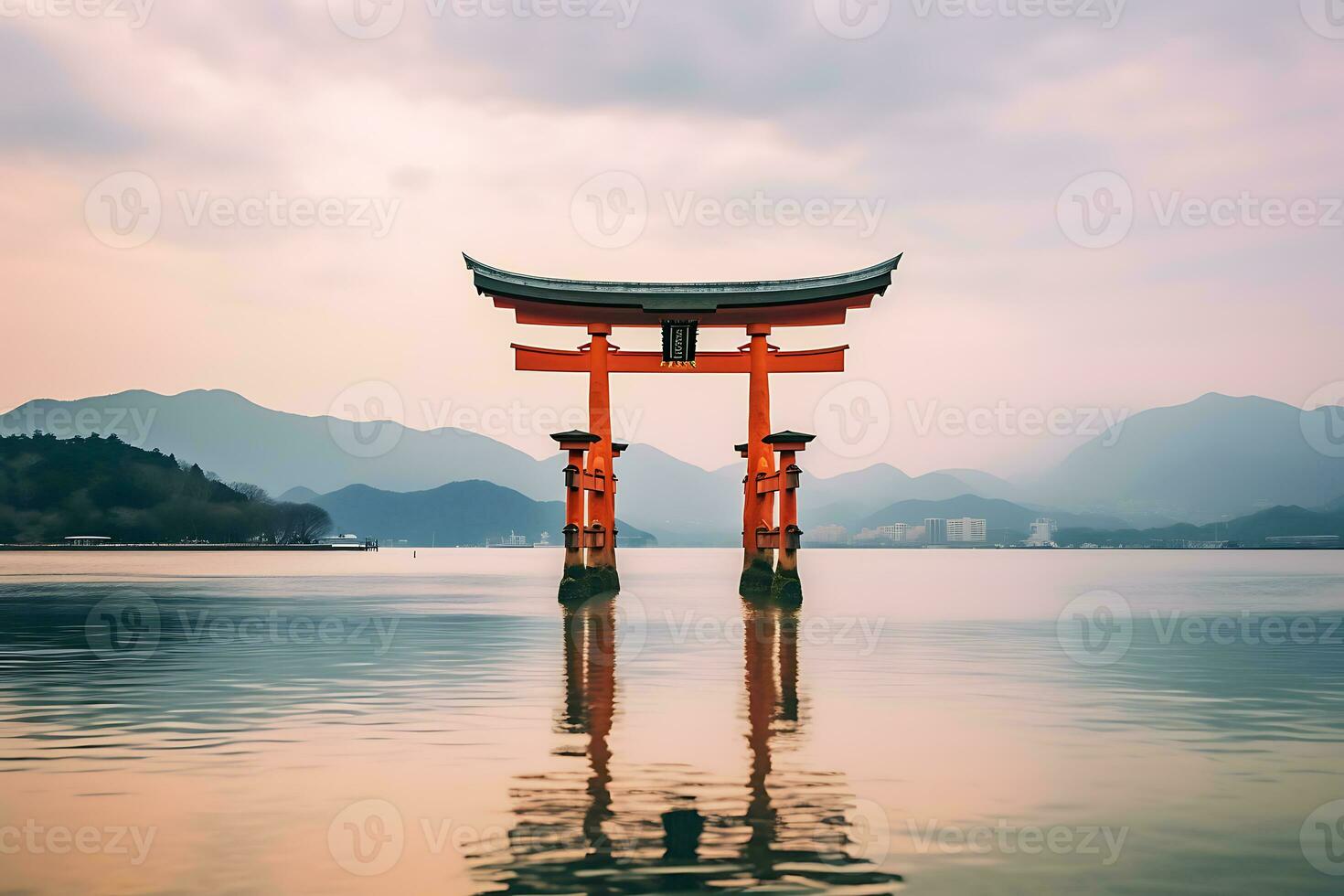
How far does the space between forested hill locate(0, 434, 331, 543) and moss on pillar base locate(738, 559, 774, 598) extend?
95.8 m

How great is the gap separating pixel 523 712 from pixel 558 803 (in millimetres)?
4238

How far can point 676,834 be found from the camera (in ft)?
20.7

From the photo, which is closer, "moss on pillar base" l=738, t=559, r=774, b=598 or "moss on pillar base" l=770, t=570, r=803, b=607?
"moss on pillar base" l=770, t=570, r=803, b=607

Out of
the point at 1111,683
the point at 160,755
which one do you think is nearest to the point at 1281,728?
the point at 1111,683

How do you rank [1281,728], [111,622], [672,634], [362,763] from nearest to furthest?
[362,763]
[1281,728]
[672,634]
[111,622]

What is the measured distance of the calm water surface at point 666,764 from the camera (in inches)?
228

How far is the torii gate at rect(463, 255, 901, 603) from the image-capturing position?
26891 mm

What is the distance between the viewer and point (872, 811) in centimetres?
696

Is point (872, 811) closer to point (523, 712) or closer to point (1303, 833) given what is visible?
point (1303, 833)
